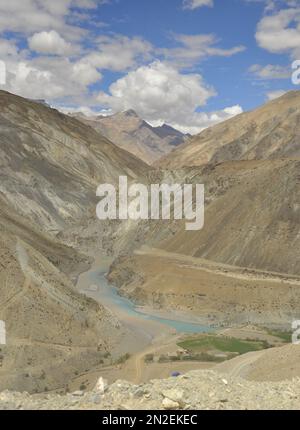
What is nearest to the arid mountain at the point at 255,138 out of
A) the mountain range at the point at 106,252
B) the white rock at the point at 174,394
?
the mountain range at the point at 106,252

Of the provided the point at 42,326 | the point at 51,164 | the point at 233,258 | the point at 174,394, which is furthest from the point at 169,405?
the point at 51,164

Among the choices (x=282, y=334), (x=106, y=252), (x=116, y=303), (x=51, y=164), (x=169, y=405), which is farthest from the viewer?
(x=51, y=164)

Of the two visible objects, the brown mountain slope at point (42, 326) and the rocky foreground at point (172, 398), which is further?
the brown mountain slope at point (42, 326)

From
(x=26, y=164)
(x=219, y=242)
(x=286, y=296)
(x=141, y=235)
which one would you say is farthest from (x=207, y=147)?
(x=286, y=296)

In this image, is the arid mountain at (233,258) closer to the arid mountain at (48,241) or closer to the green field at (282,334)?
the green field at (282,334)

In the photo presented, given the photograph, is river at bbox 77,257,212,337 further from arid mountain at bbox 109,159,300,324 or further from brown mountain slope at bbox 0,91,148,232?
brown mountain slope at bbox 0,91,148,232

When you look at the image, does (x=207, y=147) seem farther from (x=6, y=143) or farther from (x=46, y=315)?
(x=46, y=315)

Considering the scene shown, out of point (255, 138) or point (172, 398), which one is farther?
point (255, 138)

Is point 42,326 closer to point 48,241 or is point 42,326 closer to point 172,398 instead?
point 172,398
